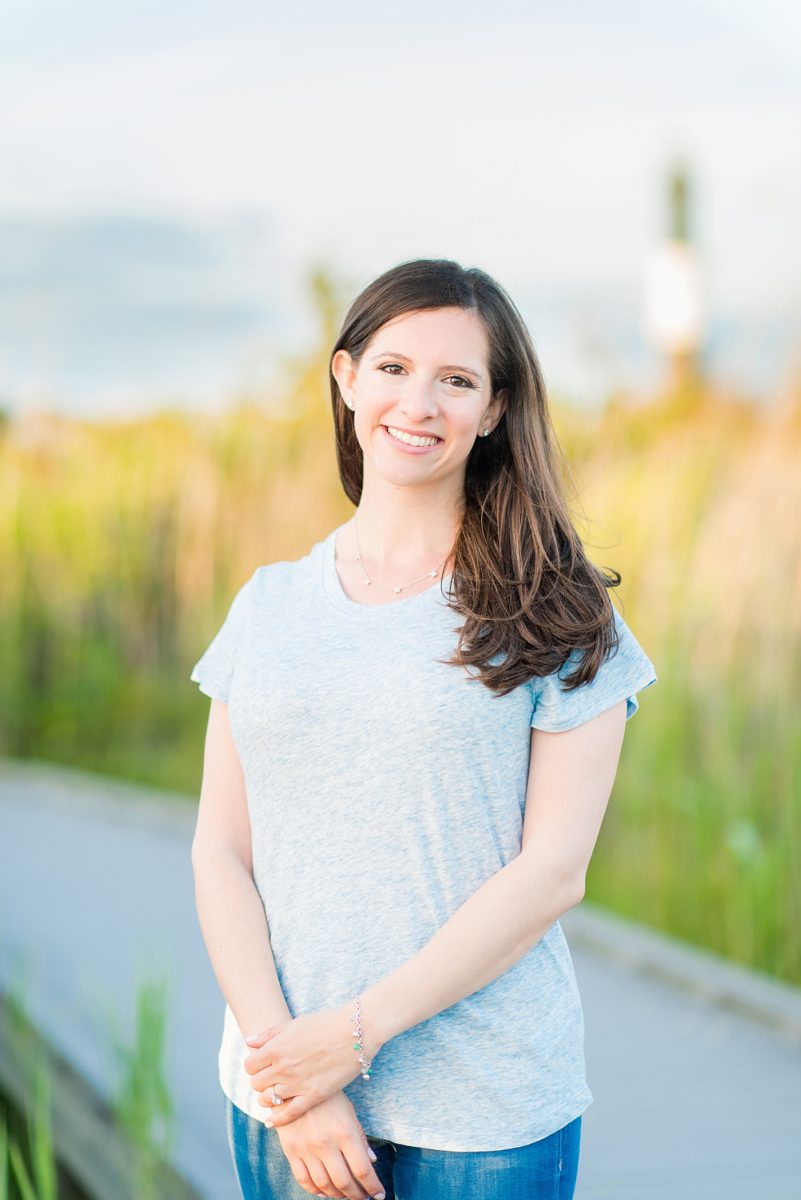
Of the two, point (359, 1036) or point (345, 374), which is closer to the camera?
point (359, 1036)

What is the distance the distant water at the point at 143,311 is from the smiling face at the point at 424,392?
5.95 metres

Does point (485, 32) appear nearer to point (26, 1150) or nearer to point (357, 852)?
point (26, 1150)

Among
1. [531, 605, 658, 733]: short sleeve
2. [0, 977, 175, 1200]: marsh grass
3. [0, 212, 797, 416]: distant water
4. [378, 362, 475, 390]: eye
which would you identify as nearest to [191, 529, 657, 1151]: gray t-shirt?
[531, 605, 658, 733]: short sleeve

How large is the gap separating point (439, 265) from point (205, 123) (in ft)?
35.9

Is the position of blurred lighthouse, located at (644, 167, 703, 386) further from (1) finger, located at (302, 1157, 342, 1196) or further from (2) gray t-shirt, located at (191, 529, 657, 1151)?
(1) finger, located at (302, 1157, 342, 1196)

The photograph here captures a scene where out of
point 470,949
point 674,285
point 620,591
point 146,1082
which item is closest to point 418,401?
point 470,949

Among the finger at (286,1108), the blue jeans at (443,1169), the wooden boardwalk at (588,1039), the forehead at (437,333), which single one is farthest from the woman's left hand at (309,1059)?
the wooden boardwalk at (588,1039)

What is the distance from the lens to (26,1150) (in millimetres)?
3604

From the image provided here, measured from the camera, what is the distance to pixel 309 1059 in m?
1.33

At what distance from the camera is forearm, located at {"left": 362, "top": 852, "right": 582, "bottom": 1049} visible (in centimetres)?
132

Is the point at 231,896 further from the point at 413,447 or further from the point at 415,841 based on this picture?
the point at 413,447

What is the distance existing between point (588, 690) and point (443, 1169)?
0.48m

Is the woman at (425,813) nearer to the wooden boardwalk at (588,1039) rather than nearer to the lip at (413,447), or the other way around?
the lip at (413,447)

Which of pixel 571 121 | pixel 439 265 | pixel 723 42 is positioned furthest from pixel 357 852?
pixel 723 42
